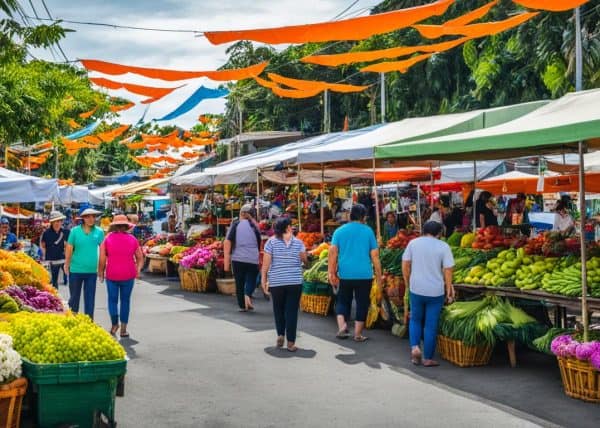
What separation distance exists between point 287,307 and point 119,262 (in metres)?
2.50

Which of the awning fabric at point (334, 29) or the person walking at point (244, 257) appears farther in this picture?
the person walking at point (244, 257)

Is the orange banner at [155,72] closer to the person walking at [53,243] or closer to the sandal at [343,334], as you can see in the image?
the sandal at [343,334]

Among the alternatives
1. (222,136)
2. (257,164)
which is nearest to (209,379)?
(257,164)

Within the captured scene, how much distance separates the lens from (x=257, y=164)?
17500mm

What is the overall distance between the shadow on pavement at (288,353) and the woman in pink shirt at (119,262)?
2.23 metres

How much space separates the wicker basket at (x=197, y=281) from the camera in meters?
17.5

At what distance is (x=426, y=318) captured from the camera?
30.2ft

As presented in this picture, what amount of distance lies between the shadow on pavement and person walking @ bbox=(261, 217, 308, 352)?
0.31ft

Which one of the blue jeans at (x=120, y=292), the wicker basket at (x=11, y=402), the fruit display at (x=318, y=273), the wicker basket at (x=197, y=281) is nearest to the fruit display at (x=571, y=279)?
the fruit display at (x=318, y=273)

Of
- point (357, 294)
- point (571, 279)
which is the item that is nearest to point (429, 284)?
point (571, 279)

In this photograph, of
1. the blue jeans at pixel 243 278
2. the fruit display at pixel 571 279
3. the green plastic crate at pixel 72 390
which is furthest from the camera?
the blue jeans at pixel 243 278

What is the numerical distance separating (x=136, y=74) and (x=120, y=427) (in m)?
5.21

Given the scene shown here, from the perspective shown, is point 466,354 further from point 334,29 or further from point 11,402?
point 11,402

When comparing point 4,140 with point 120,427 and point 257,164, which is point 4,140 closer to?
point 257,164
